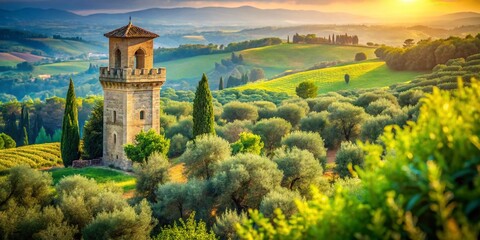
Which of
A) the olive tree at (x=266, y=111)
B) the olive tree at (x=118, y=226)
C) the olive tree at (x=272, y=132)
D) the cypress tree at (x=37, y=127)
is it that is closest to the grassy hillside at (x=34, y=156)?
the olive tree at (x=272, y=132)

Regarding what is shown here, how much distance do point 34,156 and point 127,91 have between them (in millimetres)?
13360

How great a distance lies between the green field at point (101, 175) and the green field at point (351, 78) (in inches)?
2048

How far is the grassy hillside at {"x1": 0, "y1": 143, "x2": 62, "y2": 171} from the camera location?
5066 cm

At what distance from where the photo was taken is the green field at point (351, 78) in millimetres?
91250

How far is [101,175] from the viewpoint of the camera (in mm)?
43531

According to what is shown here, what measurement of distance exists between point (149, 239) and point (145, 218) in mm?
927

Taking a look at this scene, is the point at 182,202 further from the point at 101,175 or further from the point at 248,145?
the point at 101,175

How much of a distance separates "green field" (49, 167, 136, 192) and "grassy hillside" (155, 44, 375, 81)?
9749 centimetres

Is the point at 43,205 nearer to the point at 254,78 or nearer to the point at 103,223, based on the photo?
the point at 103,223

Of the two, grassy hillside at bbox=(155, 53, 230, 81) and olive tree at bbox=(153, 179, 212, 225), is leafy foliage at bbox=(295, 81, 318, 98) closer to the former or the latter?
olive tree at bbox=(153, 179, 212, 225)

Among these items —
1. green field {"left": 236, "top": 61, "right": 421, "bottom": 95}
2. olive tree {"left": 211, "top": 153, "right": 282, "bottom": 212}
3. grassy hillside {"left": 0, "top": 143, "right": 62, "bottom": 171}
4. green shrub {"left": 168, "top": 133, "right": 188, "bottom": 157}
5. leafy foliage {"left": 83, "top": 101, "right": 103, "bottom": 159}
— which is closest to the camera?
olive tree {"left": 211, "top": 153, "right": 282, "bottom": 212}

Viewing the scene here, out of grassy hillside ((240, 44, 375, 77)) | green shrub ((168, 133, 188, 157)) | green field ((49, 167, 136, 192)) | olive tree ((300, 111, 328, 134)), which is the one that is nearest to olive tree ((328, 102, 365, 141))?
olive tree ((300, 111, 328, 134))

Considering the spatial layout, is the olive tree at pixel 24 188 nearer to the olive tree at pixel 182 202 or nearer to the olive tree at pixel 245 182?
the olive tree at pixel 182 202

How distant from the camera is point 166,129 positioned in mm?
60281
